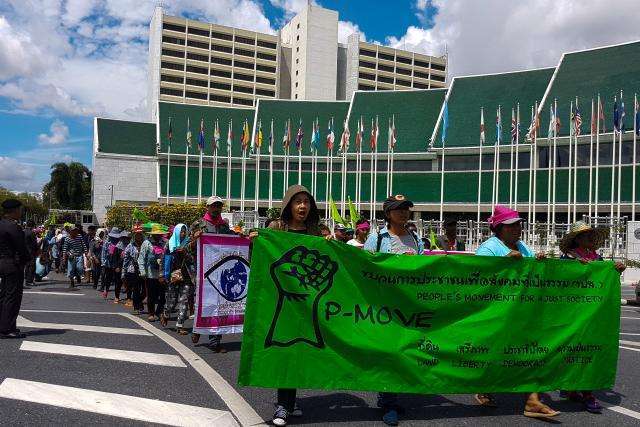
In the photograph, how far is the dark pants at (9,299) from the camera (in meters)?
7.96

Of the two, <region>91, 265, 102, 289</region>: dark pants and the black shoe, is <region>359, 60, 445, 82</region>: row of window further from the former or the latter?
the black shoe

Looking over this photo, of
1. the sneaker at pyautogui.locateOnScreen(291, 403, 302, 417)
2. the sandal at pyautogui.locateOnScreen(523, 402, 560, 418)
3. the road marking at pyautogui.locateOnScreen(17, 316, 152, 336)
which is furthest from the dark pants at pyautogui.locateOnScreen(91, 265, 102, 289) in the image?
the sandal at pyautogui.locateOnScreen(523, 402, 560, 418)

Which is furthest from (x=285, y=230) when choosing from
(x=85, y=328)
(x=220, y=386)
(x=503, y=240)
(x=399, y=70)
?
(x=399, y=70)

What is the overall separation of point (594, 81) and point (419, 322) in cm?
4609

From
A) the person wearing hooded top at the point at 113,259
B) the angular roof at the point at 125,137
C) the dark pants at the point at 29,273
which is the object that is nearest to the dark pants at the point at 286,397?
the person wearing hooded top at the point at 113,259

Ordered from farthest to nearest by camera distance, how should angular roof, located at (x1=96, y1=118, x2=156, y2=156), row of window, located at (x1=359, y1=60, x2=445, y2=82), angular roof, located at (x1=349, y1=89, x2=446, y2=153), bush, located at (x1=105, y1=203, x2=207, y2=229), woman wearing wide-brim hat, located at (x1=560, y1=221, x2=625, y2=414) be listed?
1. row of window, located at (x1=359, y1=60, x2=445, y2=82)
2. angular roof, located at (x1=96, y1=118, x2=156, y2=156)
3. angular roof, located at (x1=349, y1=89, x2=446, y2=153)
4. bush, located at (x1=105, y1=203, x2=207, y2=229)
5. woman wearing wide-brim hat, located at (x1=560, y1=221, x2=625, y2=414)

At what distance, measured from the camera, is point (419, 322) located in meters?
5.20

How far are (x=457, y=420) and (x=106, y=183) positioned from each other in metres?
61.0

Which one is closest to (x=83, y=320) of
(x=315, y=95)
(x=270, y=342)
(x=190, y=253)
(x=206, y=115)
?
(x=190, y=253)

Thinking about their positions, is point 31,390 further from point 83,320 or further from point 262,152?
point 262,152

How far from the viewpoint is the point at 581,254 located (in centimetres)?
611

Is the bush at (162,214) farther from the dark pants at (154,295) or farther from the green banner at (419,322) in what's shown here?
the green banner at (419,322)

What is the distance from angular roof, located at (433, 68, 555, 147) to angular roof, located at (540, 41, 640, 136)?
4.99ft

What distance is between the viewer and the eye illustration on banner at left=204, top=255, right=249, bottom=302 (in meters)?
7.93
